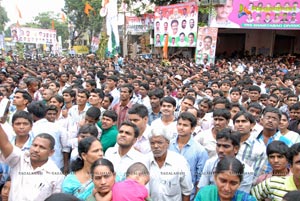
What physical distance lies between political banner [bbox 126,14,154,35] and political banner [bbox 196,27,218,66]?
5.47m

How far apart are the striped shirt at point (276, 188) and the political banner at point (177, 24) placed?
15.1m

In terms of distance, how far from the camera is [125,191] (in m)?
2.06

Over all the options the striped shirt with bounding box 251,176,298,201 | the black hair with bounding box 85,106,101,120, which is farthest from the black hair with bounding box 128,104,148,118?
the striped shirt with bounding box 251,176,298,201

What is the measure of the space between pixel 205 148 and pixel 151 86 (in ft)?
11.8

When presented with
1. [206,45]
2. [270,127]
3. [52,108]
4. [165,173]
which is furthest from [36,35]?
[165,173]

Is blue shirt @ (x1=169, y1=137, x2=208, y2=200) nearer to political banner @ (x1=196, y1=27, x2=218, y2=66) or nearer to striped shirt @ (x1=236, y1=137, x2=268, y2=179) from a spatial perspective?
striped shirt @ (x1=236, y1=137, x2=268, y2=179)

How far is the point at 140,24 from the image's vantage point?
2219 centimetres

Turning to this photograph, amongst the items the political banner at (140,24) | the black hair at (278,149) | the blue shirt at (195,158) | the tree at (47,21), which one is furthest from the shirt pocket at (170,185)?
the tree at (47,21)

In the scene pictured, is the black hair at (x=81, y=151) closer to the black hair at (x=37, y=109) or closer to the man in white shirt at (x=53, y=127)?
the man in white shirt at (x=53, y=127)

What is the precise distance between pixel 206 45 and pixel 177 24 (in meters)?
2.49

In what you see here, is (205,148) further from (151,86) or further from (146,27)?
(146,27)

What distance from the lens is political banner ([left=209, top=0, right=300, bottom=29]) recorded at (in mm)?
15070

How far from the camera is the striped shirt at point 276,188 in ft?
7.85

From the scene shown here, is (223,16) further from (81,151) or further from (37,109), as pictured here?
(81,151)
